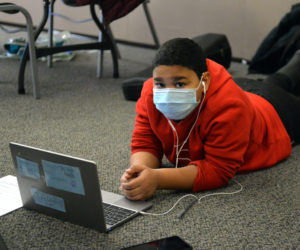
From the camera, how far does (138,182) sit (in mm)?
1340

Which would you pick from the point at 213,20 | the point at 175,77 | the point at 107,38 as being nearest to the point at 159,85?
the point at 175,77

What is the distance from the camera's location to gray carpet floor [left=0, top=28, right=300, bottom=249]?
1215mm

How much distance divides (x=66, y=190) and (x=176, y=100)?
1.32 ft

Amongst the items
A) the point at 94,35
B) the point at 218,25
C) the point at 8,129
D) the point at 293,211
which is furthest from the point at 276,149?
the point at 94,35

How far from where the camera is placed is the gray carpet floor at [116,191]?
1215mm

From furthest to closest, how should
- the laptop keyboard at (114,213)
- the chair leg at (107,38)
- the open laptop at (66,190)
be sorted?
the chair leg at (107,38), the laptop keyboard at (114,213), the open laptop at (66,190)

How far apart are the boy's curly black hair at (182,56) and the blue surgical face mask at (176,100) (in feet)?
0.23

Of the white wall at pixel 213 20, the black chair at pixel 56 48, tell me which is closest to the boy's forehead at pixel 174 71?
the black chair at pixel 56 48

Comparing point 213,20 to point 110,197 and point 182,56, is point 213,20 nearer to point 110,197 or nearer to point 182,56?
point 182,56

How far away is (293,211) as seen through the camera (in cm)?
135

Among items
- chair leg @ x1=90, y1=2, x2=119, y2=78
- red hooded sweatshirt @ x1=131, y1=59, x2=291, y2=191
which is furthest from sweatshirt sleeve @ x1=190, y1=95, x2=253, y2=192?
chair leg @ x1=90, y1=2, x2=119, y2=78

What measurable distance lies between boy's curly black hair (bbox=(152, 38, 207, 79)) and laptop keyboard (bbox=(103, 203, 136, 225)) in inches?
16.6

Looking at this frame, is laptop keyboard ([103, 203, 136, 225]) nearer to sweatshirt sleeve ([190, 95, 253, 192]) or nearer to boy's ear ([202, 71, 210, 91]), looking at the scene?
sweatshirt sleeve ([190, 95, 253, 192])

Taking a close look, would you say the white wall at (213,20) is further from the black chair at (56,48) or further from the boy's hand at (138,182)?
the boy's hand at (138,182)
